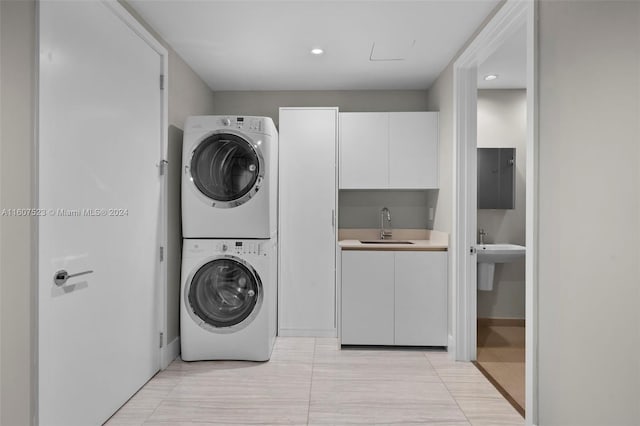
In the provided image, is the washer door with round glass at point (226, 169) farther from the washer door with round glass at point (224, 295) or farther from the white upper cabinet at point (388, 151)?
the white upper cabinet at point (388, 151)

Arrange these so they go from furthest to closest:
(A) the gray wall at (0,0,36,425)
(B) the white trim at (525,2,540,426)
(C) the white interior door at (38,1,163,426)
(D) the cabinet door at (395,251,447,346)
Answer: (D) the cabinet door at (395,251,447,346), (B) the white trim at (525,2,540,426), (C) the white interior door at (38,1,163,426), (A) the gray wall at (0,0,36,425)

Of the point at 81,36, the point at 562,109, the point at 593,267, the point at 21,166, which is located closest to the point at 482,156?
the point at 562,109

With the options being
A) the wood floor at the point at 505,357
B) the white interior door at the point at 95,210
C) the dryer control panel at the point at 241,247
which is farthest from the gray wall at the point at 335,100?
the wood floor at the point at 505,357

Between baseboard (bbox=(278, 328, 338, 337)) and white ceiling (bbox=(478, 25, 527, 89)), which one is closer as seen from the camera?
white ceiling (bbox=(478, 25, 527, 89))

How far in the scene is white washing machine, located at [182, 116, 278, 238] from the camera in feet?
9.79

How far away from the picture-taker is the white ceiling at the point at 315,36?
7.82 ft

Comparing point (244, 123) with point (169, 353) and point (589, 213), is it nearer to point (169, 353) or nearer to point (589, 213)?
point (169, 353)

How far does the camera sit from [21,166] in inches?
61.0

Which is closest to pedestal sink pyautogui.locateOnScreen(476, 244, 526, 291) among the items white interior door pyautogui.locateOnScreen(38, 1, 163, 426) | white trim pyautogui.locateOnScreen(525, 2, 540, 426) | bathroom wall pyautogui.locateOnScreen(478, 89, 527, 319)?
bathroom wall pyautogui.locateOnScreen(478, 89, 527, 319)

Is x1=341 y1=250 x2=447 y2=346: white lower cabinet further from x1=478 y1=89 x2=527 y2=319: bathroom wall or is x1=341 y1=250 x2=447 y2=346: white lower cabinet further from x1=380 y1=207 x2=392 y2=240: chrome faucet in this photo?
x1=478 y1=89 x2=527 y2=319: bathroom wall

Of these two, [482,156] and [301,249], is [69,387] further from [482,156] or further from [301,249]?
[482,156]

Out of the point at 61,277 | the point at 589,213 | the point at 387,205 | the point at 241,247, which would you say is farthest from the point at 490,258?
the point at 61,277

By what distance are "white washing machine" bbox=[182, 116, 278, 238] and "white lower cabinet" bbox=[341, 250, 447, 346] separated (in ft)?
2.91

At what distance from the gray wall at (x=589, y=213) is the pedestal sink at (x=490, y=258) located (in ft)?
5.47
